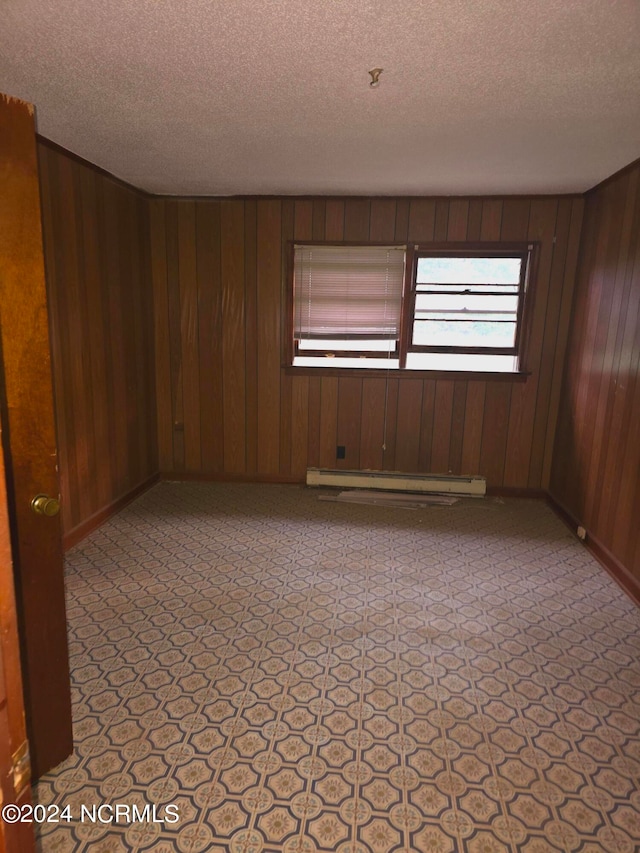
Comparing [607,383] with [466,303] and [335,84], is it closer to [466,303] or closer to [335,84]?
[466,303]

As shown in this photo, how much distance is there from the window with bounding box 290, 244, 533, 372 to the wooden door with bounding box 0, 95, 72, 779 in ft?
10.0

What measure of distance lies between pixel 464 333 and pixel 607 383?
125 centimetres

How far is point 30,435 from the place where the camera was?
1504 millimetres

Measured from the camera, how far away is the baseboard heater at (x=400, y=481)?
175 inches

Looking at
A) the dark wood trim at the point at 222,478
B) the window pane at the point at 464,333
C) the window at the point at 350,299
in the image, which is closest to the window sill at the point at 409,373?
the window at the point at 350,299

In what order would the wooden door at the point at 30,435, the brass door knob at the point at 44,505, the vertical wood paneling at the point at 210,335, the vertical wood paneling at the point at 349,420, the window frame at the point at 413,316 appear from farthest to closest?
the vertical wood paneling at the point at 349,420
the vertical wood paneling at the point at 210,335
the window frame at the point at 413,316
the brass door knob at the point at 44,505
the wooden door at the point at 30,435

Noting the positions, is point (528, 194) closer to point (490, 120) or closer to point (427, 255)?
point (427, 255)

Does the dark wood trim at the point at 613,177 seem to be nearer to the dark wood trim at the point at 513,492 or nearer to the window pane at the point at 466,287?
the window pane at the point at 466,287

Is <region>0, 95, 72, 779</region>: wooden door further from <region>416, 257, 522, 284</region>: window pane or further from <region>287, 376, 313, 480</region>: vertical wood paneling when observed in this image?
<region>416, 257, 522, 284</region>: window pane

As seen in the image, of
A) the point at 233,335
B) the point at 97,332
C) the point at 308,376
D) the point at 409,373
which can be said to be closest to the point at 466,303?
the point at 409,373

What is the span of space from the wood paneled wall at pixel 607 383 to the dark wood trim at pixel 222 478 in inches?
89.7

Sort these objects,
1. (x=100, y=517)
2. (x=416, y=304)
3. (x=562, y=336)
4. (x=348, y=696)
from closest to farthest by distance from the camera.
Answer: (x=348, y=696), (x=100, y=517), (x=562, y=336), (x=416, y=304)

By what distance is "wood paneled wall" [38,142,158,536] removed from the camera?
126 inches

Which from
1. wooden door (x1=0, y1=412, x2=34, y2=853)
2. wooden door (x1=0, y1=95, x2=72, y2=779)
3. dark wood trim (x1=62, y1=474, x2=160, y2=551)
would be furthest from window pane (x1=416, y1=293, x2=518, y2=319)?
wooden door (x1=0, y1=412, x2=34, y2=853)
